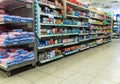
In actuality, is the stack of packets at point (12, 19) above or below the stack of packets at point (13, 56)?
above

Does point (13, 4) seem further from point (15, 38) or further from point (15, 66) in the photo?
point (15, 66)

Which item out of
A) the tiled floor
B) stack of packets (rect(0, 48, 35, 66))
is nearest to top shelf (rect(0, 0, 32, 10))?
stack of packets (rect(0, 48, 35, 66))

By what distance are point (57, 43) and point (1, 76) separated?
81.0 inches

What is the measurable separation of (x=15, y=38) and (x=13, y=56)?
42 cm

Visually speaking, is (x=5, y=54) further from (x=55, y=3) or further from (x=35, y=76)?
(x=55, y=3)

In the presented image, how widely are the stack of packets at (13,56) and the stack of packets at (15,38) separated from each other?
26 cm

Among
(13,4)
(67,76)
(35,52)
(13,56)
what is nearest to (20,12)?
(13,4)

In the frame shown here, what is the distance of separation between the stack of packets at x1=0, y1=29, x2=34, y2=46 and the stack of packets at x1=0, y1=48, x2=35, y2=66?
259 millimetres

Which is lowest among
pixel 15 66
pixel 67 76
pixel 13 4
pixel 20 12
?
pixel 67 76

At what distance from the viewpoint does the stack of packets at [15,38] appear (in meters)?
2.81

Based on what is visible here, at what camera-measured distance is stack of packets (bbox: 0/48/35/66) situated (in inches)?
113

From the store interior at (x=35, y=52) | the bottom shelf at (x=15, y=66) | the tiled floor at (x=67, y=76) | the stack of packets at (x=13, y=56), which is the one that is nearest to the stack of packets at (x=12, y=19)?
the store interior at (x=35, y=52)

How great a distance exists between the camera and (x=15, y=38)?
295 cm

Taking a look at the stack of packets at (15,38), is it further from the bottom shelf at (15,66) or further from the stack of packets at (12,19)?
the bottom shelf at (15,66)
